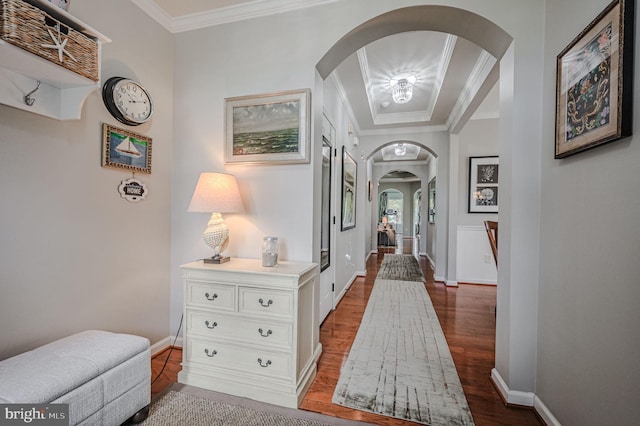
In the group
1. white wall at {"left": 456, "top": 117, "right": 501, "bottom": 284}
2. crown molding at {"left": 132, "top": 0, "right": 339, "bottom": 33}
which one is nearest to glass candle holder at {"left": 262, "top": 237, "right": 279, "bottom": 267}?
crown molding at {"left": 132, "top": 0, "right": 339, "bottom": 33}

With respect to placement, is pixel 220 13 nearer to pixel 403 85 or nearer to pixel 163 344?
pixel 403 85

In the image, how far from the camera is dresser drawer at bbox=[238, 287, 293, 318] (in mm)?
1604

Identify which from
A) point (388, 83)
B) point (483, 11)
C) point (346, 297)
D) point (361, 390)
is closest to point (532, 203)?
point (483, 11)

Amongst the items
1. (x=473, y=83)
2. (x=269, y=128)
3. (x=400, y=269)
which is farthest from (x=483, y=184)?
(x=269, y=128)

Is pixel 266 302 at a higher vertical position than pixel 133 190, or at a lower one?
lower

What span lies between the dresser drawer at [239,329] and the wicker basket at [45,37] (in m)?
1.55

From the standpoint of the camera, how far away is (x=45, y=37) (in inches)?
46.8

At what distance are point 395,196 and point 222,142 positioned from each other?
554 inches

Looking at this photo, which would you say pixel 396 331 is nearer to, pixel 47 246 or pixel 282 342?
pixel 282 342

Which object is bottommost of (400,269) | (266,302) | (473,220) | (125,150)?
(400,269)

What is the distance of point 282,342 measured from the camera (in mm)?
1613

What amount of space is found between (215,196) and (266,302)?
0.78m

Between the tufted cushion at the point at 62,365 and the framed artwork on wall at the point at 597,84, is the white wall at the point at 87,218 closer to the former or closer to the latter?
the tufted cushion at the point at 62,365

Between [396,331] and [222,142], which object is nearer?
[222,142]
